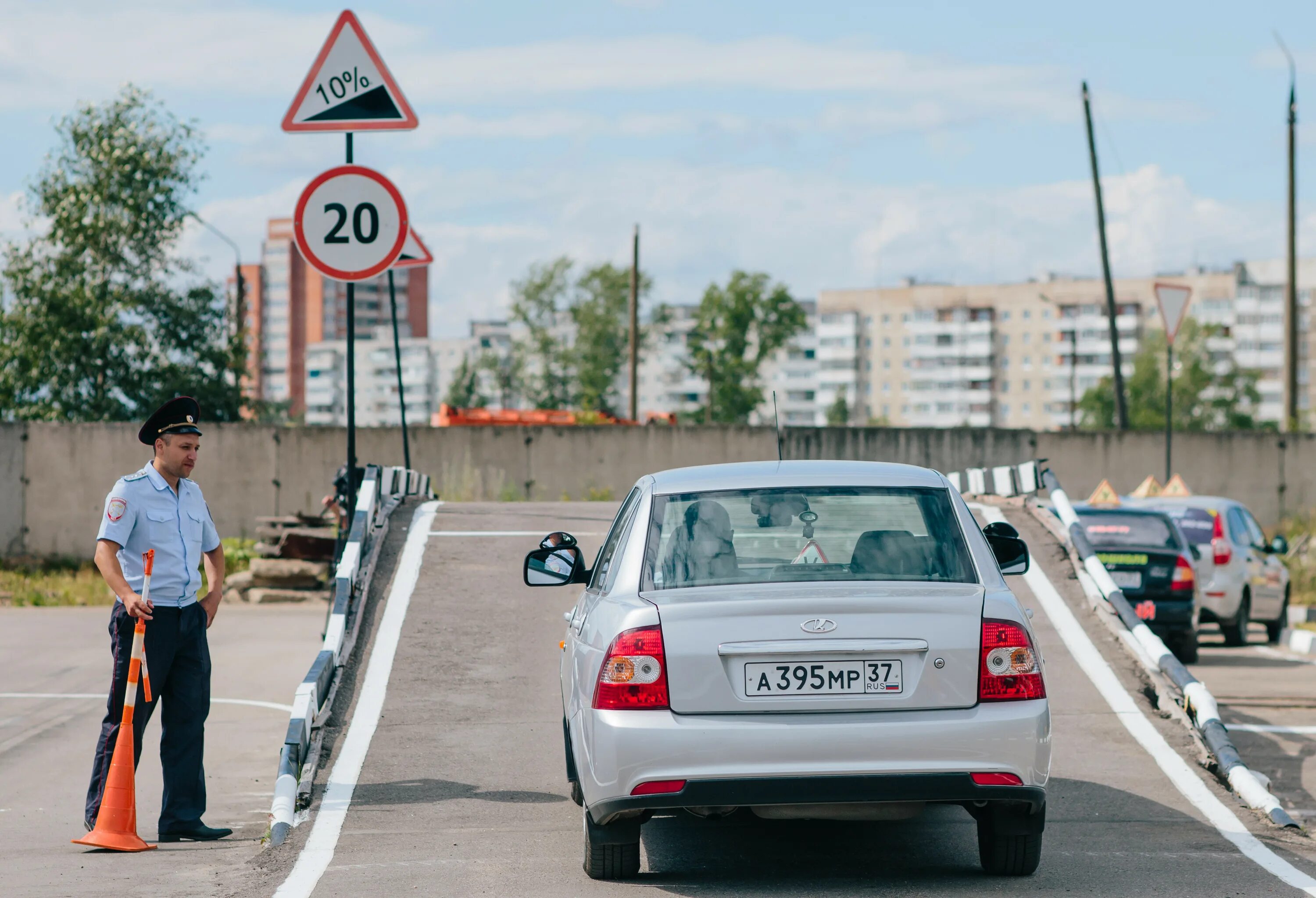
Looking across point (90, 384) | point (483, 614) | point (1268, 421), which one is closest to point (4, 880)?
point (483, 614)

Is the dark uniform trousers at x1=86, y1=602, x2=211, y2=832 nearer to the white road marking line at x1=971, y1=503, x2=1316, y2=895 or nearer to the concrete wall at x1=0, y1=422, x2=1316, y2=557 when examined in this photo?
the white road marking line at x1=971, y1=503, x2=1316, y2=895

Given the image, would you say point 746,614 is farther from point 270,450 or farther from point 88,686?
point 270,450

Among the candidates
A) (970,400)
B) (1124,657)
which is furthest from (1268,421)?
(1124,657)

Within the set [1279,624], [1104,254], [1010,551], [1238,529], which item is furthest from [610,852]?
[1104,254]

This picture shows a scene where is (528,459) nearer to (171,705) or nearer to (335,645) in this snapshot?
(335,645)

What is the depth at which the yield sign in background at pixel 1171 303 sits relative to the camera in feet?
79.8

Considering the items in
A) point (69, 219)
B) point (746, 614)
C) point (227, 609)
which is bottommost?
point (227, 609)

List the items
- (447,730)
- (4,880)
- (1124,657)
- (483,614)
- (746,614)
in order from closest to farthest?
1. (746,614)
2. (4,880)
3. (447,730)
4. (1124,657)
5. (483,614)

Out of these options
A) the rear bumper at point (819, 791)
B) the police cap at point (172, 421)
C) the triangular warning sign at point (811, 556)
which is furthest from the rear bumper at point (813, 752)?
the police cap at point (172, 421)

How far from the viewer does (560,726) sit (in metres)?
9.21

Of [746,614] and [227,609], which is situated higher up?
[746,614]

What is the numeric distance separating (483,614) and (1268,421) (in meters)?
161

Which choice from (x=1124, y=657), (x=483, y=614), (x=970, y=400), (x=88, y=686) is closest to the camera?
(x=1124, y=657)

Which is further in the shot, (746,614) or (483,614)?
(483,614)
